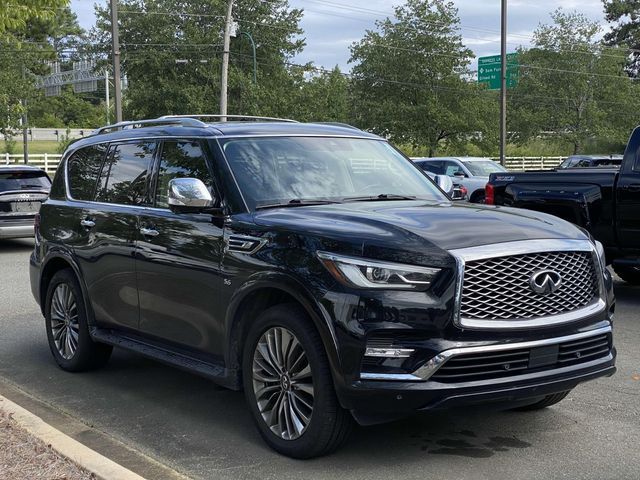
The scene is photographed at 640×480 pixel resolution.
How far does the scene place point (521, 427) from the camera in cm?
510

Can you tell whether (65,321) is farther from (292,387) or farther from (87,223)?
(292,387)

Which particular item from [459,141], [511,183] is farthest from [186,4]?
[511,183]

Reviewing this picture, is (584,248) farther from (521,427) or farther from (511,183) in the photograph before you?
(511,183)

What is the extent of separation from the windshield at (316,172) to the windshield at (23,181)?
11.5 m

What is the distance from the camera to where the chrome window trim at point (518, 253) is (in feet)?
13.2

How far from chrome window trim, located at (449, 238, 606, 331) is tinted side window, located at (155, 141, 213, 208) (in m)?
1.89

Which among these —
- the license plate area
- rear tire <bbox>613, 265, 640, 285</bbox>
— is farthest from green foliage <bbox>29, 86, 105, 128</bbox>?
the license plate area

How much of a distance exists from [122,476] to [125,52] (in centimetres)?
4360

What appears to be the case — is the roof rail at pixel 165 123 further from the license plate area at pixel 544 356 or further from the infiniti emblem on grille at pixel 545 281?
the license plate area at pixel 544 356

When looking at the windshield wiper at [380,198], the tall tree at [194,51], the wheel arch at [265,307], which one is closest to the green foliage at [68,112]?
the tall tree at [194,51]

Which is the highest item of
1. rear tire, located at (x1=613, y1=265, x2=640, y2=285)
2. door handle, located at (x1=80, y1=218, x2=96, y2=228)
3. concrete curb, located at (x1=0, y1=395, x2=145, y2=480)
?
door handle, located at (x1=80, y1=218, x2=96, y2=228)

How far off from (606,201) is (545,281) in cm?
554

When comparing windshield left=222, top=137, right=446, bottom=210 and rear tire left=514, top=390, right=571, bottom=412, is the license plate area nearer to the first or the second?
rear tire left=514, top=390, right=571, bottom=412

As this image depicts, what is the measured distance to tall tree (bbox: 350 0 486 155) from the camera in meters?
39.7
